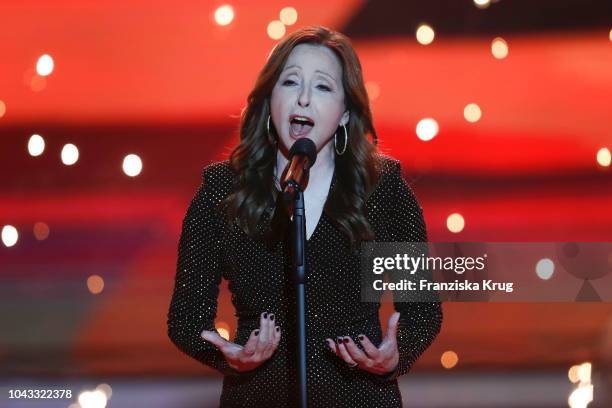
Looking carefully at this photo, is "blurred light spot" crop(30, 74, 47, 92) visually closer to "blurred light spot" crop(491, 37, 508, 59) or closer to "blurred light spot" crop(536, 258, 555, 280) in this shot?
"blurred light spot" crop(491, 37, 508, 59)

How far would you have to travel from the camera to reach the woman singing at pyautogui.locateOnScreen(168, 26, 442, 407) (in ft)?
6.03

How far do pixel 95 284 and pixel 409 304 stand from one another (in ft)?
5.15

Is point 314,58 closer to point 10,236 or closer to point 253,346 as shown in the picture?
point 253,346

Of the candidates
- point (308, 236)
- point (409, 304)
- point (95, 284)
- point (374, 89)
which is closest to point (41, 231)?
point (95, 284)

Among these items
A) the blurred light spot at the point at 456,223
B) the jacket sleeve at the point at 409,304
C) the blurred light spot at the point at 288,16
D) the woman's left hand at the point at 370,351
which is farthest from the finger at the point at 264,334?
the blurred light spot at the point at 288,16

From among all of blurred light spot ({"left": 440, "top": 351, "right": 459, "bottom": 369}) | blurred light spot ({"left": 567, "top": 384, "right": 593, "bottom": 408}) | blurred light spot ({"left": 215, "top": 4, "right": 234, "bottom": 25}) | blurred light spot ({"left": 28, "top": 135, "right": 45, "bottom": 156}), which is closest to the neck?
blurred light spot ({"left": 215, "top": 4, "right": 234, "bottom": 25})

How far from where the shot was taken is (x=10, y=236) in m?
3.19

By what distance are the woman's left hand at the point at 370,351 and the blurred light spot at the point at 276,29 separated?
1.61m

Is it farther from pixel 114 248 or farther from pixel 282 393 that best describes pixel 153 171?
pixel 282 393

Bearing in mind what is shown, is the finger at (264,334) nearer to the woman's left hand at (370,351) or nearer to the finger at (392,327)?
the woman's left hand at (370,351)

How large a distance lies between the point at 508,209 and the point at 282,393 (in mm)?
1457

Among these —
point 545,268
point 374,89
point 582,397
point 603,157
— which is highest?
point 374,89

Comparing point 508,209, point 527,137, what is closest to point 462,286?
point 508,209

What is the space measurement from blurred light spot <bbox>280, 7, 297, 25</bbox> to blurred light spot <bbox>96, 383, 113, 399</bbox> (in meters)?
1.38
